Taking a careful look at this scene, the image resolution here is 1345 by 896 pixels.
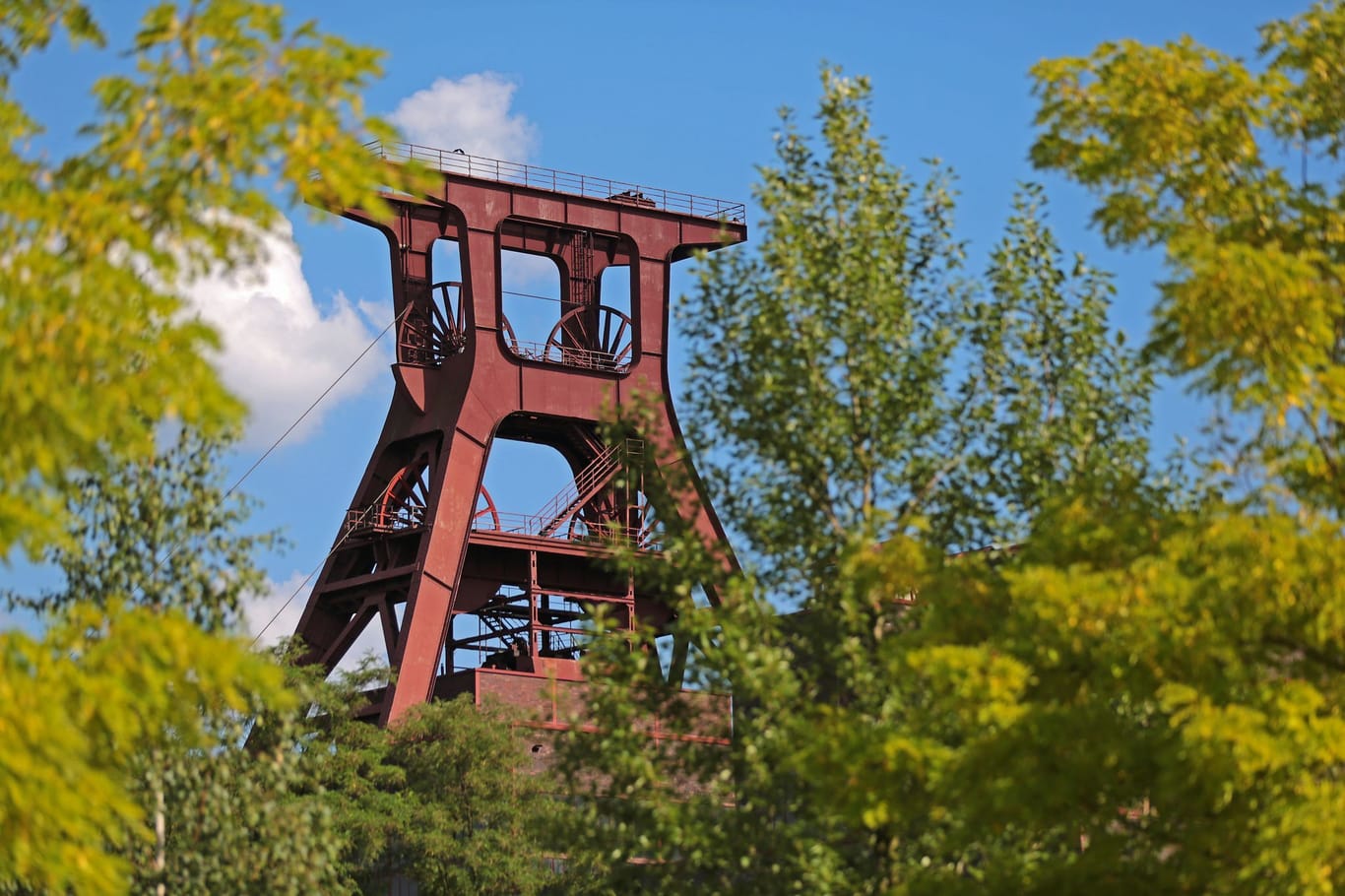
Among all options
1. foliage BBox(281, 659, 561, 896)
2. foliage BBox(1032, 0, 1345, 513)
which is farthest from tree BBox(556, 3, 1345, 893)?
foliage BBox(281, 659, 561, 896)

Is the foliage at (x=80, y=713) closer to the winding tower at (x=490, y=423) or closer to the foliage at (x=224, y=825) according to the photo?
the foliage at (x=224, y=825)

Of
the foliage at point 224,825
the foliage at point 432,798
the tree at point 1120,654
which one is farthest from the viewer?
the foliage at point 432,798

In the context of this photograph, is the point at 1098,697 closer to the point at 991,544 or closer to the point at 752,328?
the point at 991,544

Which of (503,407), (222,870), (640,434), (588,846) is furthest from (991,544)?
(503,407)

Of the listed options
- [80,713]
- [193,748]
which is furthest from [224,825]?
[80,713]

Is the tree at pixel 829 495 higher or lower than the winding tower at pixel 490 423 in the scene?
lower

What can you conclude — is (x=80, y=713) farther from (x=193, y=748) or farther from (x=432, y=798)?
(x=432, y=798)

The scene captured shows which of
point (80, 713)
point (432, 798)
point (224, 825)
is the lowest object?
point (80, 713)

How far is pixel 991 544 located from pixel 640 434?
13.5ft

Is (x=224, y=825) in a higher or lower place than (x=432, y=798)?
lower

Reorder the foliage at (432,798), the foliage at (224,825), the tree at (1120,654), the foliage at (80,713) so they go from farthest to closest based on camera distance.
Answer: the foliage at (432,798) → the foliage at (224,825) → the tree at (1120,654) → the foliage at (80,713)

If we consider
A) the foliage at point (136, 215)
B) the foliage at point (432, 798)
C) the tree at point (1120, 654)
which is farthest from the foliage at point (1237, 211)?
the foliage at point (432, 798)

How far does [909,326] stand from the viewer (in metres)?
23.2

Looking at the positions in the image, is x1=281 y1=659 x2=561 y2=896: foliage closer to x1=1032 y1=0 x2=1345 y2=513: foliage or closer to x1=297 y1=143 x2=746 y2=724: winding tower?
x1=297 y1=143 x2=746 y2=724: winding tower
